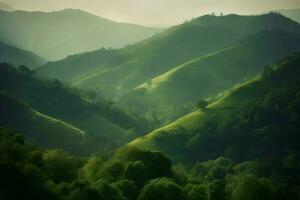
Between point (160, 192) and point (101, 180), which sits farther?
point (101, 180)

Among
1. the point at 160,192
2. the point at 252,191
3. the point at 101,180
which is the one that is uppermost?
the point at 101,180

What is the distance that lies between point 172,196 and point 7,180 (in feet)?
92.2

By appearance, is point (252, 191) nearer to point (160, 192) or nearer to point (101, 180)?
point (160, 192)

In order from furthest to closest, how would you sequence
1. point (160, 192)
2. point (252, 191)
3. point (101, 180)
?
point (252, 191)
point (101, 180)
point (160, 192)

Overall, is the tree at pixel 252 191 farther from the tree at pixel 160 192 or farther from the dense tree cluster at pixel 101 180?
the tree at pixel 160 192

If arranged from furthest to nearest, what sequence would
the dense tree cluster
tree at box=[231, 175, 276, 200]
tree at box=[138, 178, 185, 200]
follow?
tree at box=[231, 175, 276, 200]
tree at box=[138, 178, 185, 200]
the dense tree cluster

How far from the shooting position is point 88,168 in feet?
324

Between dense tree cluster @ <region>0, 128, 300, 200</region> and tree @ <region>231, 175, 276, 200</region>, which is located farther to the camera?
tree @ <region>231, 175, 276, 200</region>

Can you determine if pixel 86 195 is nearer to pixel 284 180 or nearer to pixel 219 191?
pixel 219 191

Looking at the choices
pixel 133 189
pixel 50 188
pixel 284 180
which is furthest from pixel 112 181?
pixel 284 180

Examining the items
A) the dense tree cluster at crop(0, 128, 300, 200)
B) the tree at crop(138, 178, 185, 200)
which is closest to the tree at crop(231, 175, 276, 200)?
the dense tree cluster at crop(0, 128, 300, 200)

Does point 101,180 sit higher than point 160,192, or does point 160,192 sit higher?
point 101,180

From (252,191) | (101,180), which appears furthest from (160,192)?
(252,191)

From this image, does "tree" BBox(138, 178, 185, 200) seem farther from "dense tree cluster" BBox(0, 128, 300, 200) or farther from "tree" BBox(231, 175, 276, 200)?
"tree" BBox(231, 175, 276, 200)
